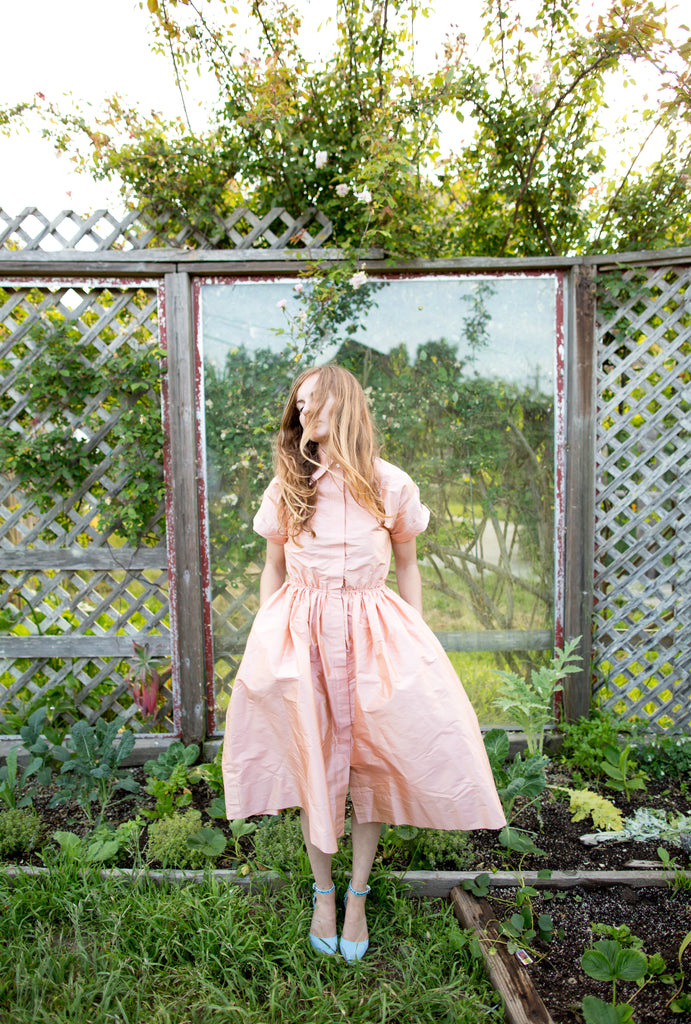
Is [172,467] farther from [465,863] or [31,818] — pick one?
[465,863]

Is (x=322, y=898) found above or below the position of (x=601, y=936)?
above

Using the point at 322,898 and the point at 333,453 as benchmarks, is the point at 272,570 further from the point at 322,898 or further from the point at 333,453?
the point at 322,898

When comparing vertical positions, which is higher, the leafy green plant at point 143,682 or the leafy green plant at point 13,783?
the leafy green plant at point 143,682

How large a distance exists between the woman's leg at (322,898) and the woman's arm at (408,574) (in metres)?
0.72

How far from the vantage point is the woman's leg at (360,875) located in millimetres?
1750

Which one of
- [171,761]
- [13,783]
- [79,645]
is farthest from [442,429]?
[13,783]

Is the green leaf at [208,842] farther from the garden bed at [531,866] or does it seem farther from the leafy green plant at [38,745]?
the leafy green plant at [38,745]

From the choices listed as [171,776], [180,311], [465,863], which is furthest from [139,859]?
[180,311]

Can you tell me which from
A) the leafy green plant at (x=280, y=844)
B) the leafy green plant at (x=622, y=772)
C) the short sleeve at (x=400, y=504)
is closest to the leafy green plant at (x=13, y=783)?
the leafy green plant at (x=280, y=844)

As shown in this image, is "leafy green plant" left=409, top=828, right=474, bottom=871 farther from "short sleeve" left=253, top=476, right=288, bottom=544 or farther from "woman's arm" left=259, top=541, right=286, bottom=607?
"short sleeve" left=253, top=476, right=288, bottom=544

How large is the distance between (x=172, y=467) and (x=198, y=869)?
5.39 ft

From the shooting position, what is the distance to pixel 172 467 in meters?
2.75

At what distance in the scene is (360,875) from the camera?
1764 mm

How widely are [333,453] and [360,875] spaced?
4.13 feet
